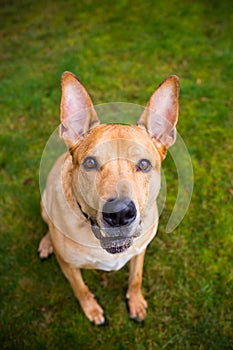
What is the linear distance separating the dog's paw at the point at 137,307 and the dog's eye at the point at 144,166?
4.77 feet

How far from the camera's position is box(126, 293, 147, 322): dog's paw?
A: 3.10 metres

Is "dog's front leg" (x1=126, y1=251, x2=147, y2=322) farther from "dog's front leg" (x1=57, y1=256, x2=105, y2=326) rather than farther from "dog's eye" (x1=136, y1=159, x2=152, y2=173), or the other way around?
"dog's eye" (x1=136, y1=159, x2=152, y2=173)

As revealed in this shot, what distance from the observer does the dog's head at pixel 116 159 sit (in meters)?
1.96

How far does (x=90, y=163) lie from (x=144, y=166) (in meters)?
0.35

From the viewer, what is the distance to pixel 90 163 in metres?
2.16

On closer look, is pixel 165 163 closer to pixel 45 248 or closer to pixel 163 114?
pixel 45 248

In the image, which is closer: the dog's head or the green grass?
the dog's head

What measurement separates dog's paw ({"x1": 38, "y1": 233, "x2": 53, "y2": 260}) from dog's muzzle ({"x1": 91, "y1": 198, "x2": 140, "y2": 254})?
1.43 m

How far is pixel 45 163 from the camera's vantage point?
404 cm

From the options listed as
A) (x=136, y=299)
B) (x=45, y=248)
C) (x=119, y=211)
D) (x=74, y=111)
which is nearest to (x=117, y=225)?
(x=119, y=211)

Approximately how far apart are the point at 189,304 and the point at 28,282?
1.57 meters

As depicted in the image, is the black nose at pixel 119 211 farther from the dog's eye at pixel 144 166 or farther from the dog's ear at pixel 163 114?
the dog's ear at pixel 163 114

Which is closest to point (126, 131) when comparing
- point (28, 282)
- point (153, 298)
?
point (153, 298)

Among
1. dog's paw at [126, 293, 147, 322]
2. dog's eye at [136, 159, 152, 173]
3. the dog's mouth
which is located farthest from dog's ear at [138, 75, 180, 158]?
dog's paw at [126, 293, 147, 322]
